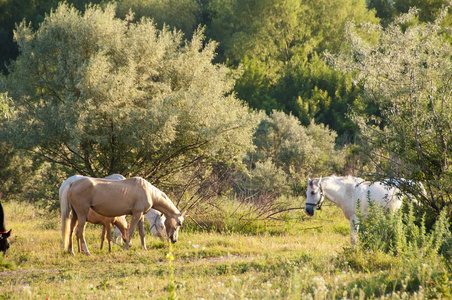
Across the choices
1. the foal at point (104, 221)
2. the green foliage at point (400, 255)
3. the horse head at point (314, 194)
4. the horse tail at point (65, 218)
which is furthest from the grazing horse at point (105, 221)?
the green foliage at point (400, 255)

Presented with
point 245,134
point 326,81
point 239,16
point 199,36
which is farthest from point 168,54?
point 239,16

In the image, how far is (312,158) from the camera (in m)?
27.3

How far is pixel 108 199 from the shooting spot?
415 inches

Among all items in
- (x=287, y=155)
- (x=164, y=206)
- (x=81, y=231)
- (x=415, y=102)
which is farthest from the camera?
(x=287, y=155)

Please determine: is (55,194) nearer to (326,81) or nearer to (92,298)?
(92,298)

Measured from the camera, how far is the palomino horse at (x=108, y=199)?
10.5 metres

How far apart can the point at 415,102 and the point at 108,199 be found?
6.56 m

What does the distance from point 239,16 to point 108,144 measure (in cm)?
3726

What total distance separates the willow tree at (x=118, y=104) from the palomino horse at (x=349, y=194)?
4793mm

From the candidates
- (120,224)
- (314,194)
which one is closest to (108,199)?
(120,224)

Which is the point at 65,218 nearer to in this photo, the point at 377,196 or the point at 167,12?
the point at 377,196

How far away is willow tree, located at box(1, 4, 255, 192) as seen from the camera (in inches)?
551

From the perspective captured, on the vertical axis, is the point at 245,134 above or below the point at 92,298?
above

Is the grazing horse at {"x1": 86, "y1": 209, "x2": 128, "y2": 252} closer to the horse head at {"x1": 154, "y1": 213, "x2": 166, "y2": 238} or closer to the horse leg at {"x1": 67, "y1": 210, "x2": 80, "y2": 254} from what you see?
the horse leg at {"x1": 67, "y1": 210, "x2": 80, "y2": 254}
